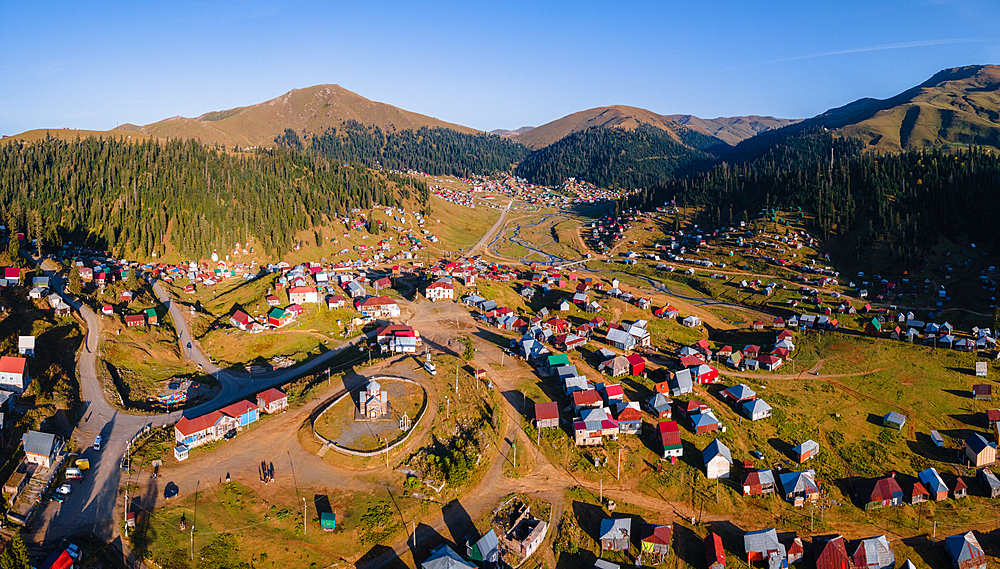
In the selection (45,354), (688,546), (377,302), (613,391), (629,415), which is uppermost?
(45,354)

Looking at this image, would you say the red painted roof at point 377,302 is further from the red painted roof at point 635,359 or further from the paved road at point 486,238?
the paved road at point 486,238

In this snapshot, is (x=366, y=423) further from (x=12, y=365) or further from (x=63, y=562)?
(x=12, y=365)

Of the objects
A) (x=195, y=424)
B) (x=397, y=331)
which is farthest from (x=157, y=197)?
(x=195, y=424)

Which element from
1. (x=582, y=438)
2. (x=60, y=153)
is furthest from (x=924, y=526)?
(x=60, y=153)

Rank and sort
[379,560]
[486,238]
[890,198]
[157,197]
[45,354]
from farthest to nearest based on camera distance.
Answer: [486,238]
[890,198]
[157,197]
[45,354]
[379,560]

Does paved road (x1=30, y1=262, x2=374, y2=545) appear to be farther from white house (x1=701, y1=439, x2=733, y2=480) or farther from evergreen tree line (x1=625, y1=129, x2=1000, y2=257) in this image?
evergreen tree line (x1=625, y1=129, x2=1000, y2=257)

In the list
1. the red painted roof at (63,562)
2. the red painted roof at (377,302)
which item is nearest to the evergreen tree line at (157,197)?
the red painted roof at (377,302)

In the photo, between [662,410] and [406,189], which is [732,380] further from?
[406,189]
